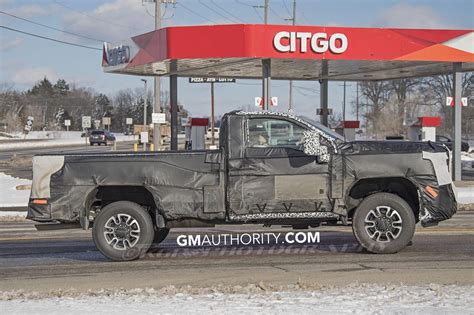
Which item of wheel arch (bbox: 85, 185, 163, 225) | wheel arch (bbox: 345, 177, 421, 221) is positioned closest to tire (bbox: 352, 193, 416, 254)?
wheel arch (bbox: 345, 177, 421, 221)

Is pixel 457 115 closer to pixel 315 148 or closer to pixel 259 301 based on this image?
pixel 315 148

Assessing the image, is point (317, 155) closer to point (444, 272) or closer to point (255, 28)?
point (444, 272)

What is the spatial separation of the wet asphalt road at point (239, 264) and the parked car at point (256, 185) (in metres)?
0.47

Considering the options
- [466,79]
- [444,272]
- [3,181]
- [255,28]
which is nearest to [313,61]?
[255,28]

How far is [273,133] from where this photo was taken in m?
9.43

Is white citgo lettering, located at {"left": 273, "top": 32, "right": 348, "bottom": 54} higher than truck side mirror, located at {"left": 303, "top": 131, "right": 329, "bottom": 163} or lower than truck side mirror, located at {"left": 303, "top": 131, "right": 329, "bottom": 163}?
higher

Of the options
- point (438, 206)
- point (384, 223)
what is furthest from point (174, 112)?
point (438, 206)

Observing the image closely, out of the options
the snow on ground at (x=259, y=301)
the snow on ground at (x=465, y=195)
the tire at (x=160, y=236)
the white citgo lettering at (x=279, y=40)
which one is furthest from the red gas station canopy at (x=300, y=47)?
the snow on ground at (x=259, y=301)

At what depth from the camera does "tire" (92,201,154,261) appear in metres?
9.29

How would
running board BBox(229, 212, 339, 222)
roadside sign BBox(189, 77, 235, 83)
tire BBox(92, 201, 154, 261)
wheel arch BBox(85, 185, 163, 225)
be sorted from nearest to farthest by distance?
running board BBox(229, 212, 339, 222) → tire BBox(92, 201, 154, 261) → wheel arch BBox(85, 185, 163, 225) → roadside sign BBox(189, 77, 235, 83)

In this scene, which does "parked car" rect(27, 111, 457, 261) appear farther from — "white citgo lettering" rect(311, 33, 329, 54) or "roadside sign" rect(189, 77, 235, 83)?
"roadside sign" rect(189, 77, 235, 83)

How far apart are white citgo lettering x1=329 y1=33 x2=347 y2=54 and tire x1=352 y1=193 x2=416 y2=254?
47.1ft

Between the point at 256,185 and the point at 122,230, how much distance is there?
195 cm

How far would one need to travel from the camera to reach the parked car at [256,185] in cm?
918
